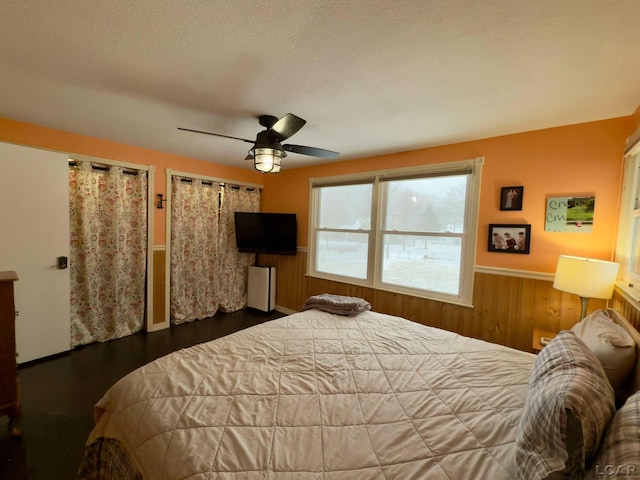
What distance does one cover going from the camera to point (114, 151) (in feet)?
10.4

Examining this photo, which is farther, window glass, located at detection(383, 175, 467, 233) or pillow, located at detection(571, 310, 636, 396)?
window glass, located at detection(383, 175, 467, 233)

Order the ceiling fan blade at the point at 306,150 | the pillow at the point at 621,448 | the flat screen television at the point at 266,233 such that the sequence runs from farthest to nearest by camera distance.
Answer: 1. the flat screen television at the point at 266,233
2. the ceiling fan blade at the point at 306,150
3. the pillow at the point at 621,448

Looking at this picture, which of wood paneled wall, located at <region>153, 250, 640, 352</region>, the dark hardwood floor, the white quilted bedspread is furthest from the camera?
wood paneled wall, located at <region>153, 250, 640, 352</region>

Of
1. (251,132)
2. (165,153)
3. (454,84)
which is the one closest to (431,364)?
(454,84)

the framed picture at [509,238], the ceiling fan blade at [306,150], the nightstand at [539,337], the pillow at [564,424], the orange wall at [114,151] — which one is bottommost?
the nightstand at [539,337]

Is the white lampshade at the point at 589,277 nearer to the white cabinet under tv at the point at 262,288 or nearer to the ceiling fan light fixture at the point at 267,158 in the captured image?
the ceiling fan light fixture at the point at 267,158

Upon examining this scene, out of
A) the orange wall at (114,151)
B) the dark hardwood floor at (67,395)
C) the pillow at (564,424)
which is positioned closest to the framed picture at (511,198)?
the pillow at (564,424)

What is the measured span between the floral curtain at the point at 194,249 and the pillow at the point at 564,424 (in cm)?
391

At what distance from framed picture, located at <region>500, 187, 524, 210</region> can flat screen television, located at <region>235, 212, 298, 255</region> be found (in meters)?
2.60

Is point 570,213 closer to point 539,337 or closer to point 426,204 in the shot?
point 539,337

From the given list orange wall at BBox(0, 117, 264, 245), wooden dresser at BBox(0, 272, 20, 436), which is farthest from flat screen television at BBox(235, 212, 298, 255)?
wooden dresser at BBox(0, 272, 20, 436)

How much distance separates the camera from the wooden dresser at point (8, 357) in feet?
5.83

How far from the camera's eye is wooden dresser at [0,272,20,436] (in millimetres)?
1778

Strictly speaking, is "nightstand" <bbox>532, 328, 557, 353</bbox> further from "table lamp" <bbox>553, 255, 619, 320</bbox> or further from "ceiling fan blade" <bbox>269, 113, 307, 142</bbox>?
"ceiling fan blade" <bbox>269, 113, 307, 142</bbox>
